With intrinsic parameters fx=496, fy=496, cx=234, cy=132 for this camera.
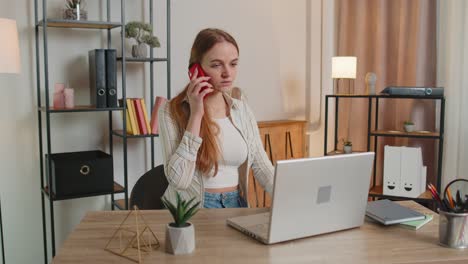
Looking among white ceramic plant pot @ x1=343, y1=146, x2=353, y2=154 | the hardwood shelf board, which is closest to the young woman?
the hardwood shelf board

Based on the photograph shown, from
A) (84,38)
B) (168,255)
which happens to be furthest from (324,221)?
(84,38)

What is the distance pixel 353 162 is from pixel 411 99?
97.0 inches

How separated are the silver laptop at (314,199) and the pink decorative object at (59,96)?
5.42 ft

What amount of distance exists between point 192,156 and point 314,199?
581 millimetres

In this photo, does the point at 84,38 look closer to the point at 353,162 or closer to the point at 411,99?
the point at 353,162

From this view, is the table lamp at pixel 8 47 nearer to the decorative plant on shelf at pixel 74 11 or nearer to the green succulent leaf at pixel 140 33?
the decorative plant on shelf at pixel 74 11

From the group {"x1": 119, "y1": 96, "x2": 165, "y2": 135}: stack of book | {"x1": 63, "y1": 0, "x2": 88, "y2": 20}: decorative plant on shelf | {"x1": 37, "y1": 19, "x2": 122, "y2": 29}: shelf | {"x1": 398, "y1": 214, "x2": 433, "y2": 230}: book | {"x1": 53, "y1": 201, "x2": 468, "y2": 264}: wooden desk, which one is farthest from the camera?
{"x1": 119, "y1": 96, "x2": 165, "y2": 135}: stack of book

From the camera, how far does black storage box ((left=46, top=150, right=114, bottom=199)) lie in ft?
8.91

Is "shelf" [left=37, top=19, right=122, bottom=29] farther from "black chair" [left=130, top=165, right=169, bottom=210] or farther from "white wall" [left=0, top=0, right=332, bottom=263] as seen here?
"black chair" [left=130, top=165, right=169, bottom=210]

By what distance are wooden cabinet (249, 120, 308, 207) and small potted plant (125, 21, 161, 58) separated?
0.99 metres

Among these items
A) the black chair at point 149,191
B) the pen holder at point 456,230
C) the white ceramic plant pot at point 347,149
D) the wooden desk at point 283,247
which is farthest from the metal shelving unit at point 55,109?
the pen holder at point 456,230

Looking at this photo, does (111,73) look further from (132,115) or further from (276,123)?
(276,123)

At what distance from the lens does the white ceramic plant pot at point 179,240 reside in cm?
135

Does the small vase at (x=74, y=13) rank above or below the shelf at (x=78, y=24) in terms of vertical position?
above
